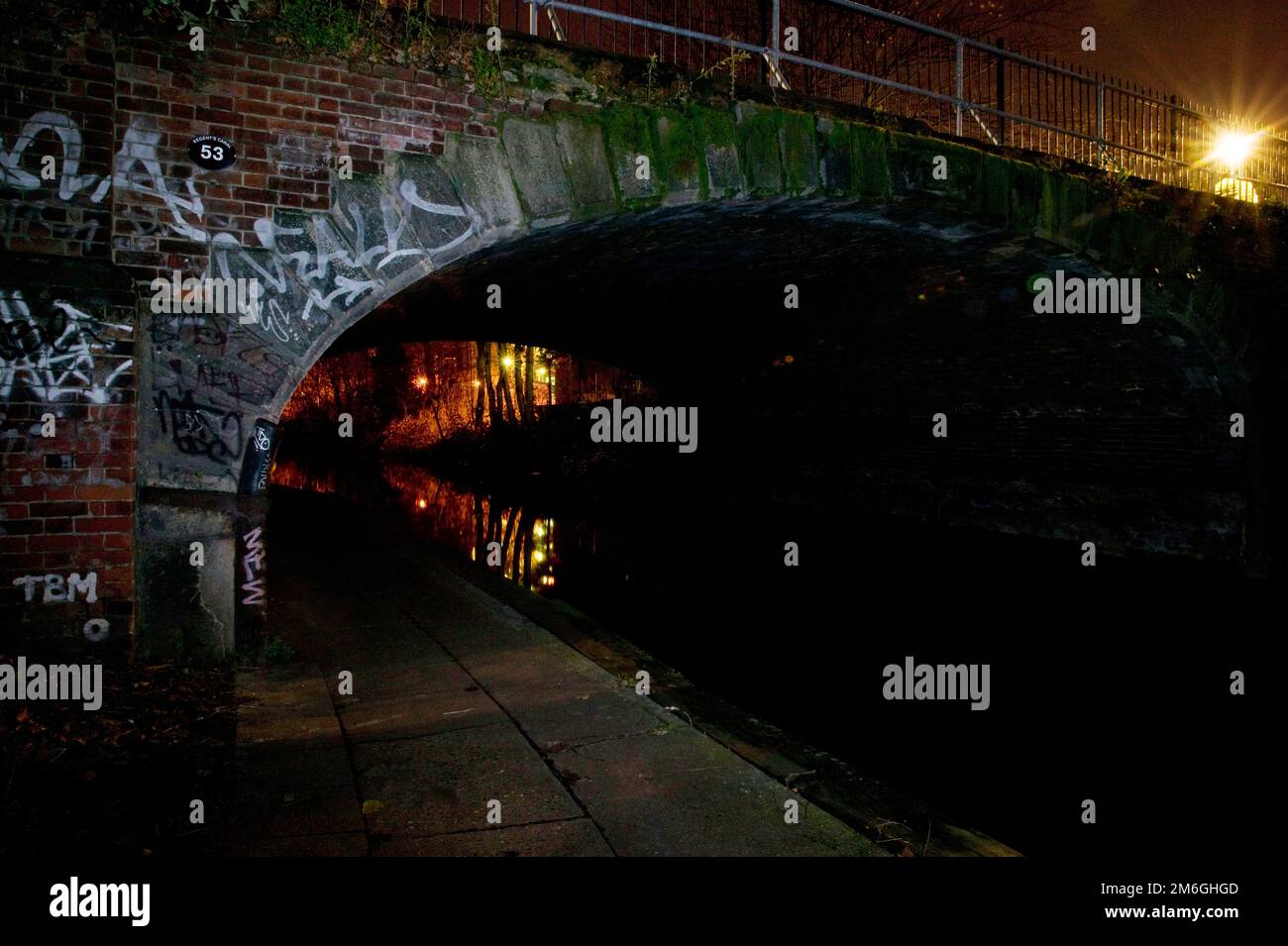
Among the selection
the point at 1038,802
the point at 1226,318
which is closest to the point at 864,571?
the point at 1226,318

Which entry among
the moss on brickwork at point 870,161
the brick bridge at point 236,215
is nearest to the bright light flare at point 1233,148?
the brick bridge at point 236,215

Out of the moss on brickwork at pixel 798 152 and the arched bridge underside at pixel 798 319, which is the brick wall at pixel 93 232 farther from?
the moss on brickwork at pixel 798 152

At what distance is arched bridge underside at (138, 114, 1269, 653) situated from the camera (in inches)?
198

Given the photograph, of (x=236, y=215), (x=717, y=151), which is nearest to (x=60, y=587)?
(x=236, y=215)

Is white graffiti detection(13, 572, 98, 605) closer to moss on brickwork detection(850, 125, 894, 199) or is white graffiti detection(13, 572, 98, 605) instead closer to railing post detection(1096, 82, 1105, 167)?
moss on brickwork detection(850, 125, 894, 199)

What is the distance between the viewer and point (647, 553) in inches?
504

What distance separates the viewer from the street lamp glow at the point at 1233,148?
11125 mm

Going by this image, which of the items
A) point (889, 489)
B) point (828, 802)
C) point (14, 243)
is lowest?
point (828, 802)

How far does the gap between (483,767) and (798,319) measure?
27.3 feet

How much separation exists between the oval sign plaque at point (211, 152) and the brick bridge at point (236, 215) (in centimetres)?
5

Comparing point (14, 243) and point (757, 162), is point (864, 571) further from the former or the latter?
point (14, 243)

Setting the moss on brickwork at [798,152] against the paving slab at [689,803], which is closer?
the paving slab at [689,803]

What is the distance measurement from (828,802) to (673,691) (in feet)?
5.09

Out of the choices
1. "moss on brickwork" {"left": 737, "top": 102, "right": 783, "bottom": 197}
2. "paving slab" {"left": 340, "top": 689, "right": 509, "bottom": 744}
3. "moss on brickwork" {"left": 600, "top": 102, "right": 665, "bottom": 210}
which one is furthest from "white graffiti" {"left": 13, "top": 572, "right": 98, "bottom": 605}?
"moss on brickwork" {"left": 737, "top": 102, "right": 783, "bottom": 197}
